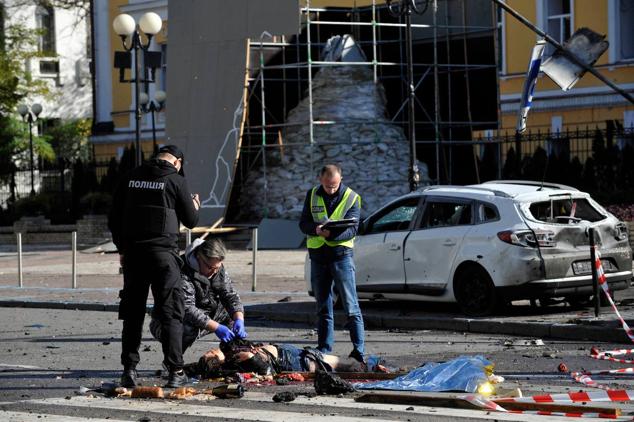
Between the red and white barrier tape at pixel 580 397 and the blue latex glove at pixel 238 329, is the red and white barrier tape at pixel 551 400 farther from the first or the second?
the blue latex glove at pixel 238 329

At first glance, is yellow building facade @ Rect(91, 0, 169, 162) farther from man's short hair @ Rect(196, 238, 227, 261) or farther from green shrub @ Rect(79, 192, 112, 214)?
man's short hair @ Rect(196, 238, 227, 261)

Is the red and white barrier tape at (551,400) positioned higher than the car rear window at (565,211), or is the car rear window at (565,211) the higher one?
the car rear window at (565,211)

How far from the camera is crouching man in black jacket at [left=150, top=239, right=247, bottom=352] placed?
37.7ft

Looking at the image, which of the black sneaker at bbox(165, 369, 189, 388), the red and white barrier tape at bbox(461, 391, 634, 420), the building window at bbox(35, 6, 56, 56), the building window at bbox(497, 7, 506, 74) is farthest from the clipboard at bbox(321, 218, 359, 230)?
the building window at bbox(35, 6, 56, 56)

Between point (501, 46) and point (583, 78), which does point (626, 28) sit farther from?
point (501, 46)

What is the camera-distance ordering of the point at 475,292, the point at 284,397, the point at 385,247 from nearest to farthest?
the point at 284,397 → the point at 475,292 → the point at 385,247

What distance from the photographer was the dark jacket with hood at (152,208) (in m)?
11.1

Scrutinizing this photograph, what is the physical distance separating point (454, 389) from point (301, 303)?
31.3 ft

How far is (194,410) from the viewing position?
9781 millimetres

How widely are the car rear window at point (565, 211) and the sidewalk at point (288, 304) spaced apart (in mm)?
1125

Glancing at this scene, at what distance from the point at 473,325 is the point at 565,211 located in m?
2.01

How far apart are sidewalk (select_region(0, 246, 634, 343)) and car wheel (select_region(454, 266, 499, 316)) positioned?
186mm

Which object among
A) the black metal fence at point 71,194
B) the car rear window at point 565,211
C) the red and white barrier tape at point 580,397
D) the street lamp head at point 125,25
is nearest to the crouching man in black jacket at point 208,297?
the red and white barrier tape at point 580,397

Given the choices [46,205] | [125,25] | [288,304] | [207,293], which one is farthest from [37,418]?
[46,205]
